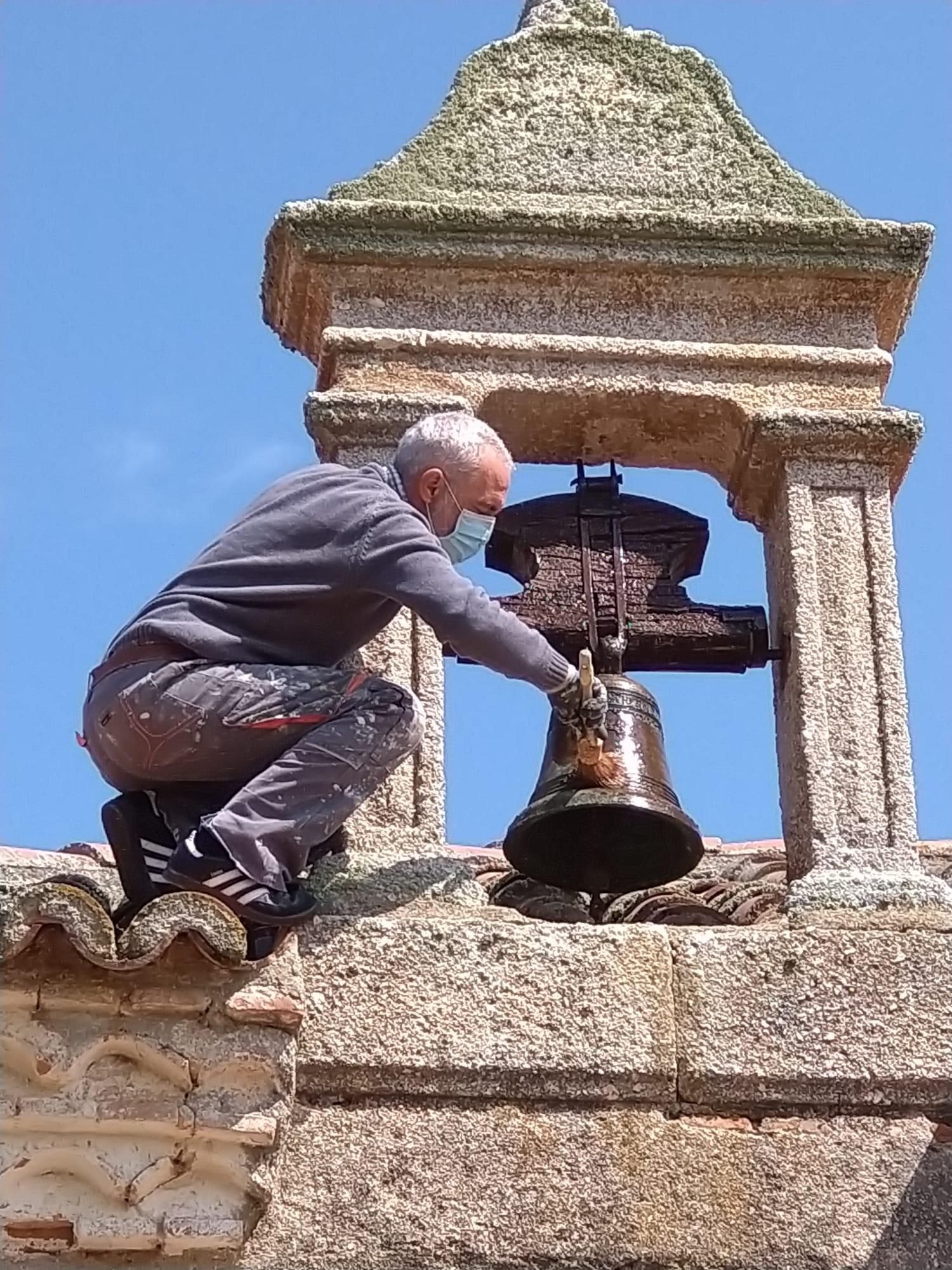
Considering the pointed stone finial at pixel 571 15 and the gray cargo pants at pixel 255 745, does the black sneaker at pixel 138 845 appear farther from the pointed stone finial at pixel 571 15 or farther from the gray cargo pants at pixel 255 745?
the pointed stone finial at pixel 571 15

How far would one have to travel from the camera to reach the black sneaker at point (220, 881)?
4832 millimetres

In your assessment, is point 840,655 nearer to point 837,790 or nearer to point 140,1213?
point 837,790

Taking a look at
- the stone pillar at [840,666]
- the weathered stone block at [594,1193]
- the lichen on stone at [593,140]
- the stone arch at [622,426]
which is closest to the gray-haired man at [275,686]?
the weathered stone block at [594,1193]

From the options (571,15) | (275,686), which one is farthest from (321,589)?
(571,15)

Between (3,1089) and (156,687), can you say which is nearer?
(3,1089)

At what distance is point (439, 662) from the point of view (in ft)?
18.3

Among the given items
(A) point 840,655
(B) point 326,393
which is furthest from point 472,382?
(A) point 840,655

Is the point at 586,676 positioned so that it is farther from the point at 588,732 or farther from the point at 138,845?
the point at 138,845

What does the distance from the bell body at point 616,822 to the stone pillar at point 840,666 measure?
269 millimetres

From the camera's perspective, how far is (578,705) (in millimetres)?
5141

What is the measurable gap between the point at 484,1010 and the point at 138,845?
2.39ft

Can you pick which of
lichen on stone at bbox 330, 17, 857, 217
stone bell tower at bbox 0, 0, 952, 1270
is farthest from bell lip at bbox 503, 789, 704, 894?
lichen on stone at bbox 330, 17, 857, 217

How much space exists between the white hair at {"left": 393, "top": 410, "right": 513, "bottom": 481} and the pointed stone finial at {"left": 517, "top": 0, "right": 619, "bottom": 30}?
1567 mm

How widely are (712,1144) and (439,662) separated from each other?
119cm
